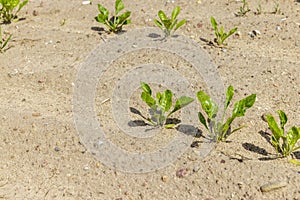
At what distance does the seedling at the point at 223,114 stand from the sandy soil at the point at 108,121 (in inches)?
2.6

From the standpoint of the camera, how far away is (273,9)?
386 cm

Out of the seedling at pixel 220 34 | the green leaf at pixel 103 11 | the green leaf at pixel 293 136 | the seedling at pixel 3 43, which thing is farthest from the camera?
the green leaf at pixel 103 11

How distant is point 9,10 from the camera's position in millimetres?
4027

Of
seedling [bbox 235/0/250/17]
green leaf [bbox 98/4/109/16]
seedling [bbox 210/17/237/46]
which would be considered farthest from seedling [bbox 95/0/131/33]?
seedling [bbox 235/0/250/17]

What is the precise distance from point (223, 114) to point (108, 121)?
0.73 meters

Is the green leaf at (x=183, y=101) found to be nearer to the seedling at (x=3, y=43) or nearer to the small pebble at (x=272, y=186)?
the small pebble at (x=272, y=186)

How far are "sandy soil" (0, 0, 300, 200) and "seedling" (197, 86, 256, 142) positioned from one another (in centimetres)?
7

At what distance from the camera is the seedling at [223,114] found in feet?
8.25

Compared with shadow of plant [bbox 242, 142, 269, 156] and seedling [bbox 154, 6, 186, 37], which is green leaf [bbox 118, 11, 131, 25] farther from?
shadow of plant [bbox 242, 142, 269, 156]

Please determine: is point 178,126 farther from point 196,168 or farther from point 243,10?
point 243,10

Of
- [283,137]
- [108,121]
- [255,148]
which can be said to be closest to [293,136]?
[283,137]

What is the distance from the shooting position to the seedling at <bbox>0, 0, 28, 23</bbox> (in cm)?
373

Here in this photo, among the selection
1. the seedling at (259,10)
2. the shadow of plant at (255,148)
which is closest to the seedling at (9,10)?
the seedling at (259,10)

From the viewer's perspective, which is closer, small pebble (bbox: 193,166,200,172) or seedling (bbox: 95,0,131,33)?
small pebble (bbox: 193,166,200,172)
